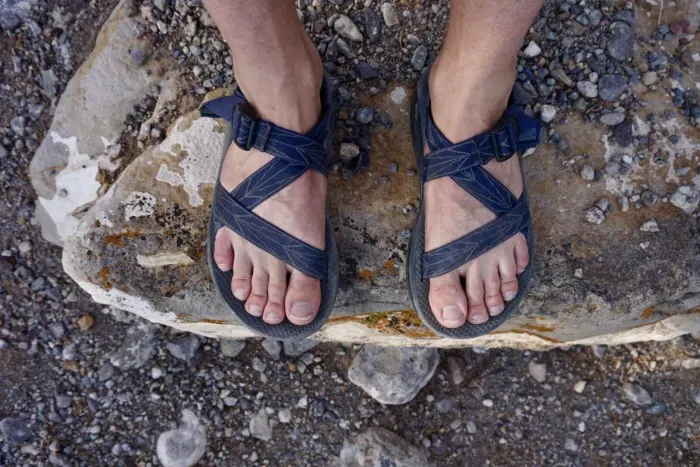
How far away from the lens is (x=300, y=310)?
1771 mm

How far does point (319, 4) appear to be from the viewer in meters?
2.12

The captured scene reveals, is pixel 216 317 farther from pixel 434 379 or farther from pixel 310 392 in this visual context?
pixel 434 379

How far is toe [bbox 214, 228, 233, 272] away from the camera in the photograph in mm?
1823

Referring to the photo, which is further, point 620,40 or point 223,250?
point 620,40

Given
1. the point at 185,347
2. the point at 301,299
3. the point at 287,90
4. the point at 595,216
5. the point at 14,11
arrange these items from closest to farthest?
the point at 287,90
the point at 301,299
the point at 595,216
the point at 14,11
the point at 185,347

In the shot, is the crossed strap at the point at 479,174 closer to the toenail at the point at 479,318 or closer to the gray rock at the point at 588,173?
the toenail at the point at 479,318

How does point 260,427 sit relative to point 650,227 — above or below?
below

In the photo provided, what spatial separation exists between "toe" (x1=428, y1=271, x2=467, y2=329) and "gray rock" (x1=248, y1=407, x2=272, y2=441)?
1119 millimetres

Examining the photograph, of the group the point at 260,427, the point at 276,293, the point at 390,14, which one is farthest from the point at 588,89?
the point at 260,427

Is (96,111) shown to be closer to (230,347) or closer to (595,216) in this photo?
(230,347)

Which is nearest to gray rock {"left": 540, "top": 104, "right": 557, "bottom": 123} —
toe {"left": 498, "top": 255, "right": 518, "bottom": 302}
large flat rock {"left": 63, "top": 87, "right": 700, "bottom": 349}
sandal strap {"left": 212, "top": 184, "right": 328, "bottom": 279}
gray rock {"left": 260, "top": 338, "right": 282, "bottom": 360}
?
large flat rock {"left": 63, "top": 87, "right": 700, "bottom": 349}

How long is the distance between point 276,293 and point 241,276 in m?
0.13

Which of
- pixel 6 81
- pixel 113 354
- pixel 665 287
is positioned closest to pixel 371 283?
pixel 665 287

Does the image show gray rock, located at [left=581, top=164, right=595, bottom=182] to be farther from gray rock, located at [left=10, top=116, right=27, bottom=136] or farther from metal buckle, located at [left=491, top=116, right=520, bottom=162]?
gray rock, located at [left=10, top=116, right=27, bottom=136]
